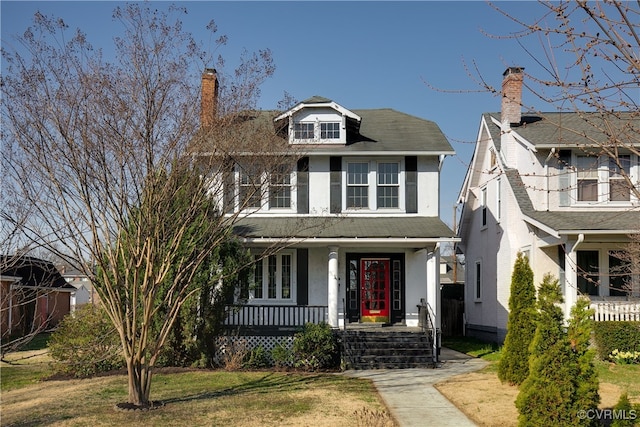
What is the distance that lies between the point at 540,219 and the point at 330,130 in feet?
22.6

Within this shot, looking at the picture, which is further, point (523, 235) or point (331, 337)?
point (523, 235)

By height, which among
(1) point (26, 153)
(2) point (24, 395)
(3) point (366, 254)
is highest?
(1) point (26, 153)

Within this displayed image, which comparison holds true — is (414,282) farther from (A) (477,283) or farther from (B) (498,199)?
(A) (477,283)

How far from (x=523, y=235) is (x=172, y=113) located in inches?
533

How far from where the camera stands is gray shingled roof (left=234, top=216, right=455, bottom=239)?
17.6 meters

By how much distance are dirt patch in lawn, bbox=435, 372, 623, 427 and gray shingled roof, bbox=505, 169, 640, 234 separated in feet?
15.5

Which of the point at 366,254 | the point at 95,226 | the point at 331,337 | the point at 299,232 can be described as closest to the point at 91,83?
the point at 95,226

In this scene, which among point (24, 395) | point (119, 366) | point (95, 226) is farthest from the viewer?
point (119, 366)

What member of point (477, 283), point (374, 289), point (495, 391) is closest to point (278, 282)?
point (374, 289)

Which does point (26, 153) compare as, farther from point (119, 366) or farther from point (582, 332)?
point (582, 332)

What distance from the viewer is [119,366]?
16.2m

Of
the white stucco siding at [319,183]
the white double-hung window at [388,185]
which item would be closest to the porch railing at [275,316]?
the white stucco siding at [319,183]

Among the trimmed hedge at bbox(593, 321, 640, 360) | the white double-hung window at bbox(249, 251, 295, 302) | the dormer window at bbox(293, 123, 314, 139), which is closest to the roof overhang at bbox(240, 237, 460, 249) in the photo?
the white double-hung window at bbox(249, 251, 295, 302)

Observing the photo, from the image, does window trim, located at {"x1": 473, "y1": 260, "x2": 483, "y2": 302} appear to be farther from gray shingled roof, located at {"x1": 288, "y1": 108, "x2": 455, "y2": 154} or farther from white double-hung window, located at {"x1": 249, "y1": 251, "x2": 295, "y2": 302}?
white double-hung window, located at {"x1": 249, "y1": 251, "x2": 295, "y2": 302}
